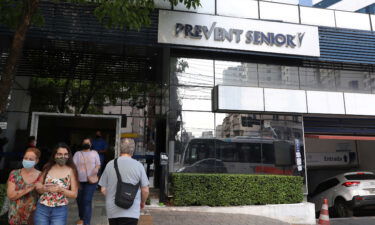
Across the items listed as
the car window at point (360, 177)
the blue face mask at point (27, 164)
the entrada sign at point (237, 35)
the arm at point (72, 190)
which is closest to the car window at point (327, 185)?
the car window at point (360, 177)

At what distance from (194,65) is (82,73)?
18.0 ft

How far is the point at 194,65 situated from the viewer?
9.59m

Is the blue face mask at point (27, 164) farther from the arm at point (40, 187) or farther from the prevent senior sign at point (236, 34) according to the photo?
the prevent senior sign at point (236, 34)

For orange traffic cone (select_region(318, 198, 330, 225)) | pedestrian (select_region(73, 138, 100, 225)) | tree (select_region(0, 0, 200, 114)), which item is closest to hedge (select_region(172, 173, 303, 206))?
orange traffic cone (select_region(318, 198, 330, 225))

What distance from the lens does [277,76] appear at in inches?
400

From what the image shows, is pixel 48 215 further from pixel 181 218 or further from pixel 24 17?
pixel 24 17

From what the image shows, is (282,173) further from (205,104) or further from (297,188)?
(205,104)

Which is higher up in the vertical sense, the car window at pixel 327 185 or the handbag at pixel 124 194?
the handbag at pixel 124 194

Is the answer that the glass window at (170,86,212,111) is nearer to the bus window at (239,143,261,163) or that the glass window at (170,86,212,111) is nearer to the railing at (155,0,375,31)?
the bus window at (239,143,261,163)

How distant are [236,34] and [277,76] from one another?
7.19 ft

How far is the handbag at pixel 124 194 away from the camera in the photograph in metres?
3.31

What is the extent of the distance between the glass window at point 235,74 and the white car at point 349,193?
14.9 ft

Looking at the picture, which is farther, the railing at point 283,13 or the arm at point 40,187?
the railing at point 283,13

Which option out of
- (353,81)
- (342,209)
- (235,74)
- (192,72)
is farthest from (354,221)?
(192,72)
